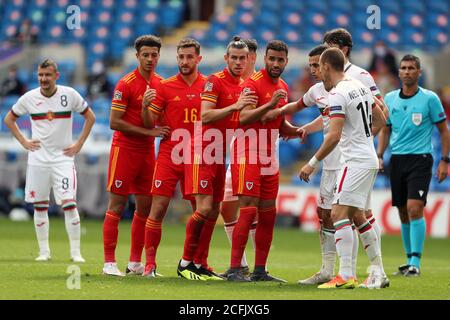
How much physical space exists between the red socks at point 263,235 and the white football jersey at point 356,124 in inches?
53.2

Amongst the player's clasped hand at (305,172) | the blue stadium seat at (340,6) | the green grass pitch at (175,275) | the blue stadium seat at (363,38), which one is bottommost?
the green grass pitch at (175,275)

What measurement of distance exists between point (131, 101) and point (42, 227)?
2951mm

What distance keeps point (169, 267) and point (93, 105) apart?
523 inches

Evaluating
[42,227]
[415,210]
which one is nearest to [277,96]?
[415,210]

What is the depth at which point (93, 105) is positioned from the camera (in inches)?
989

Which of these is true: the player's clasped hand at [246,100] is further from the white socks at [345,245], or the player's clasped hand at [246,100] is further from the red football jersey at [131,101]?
the white socks at [345,245]

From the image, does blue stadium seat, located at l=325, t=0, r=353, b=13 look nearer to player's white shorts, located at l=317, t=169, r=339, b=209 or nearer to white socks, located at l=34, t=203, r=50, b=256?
white socks, located at l=34, t=203, r=50, b=256

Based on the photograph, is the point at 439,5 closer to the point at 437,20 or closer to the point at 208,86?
the point at 437,20

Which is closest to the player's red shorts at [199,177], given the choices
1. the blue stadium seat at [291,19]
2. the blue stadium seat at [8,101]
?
the blue stadium seat at [8,101]

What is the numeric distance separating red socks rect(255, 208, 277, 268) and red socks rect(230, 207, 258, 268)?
0.72 ft

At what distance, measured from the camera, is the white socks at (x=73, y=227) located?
13.0 meters

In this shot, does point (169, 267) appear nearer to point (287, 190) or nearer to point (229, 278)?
point (229, 278)

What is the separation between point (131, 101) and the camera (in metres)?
11.3

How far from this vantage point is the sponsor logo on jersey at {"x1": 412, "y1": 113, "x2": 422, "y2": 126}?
12664 millimetres
